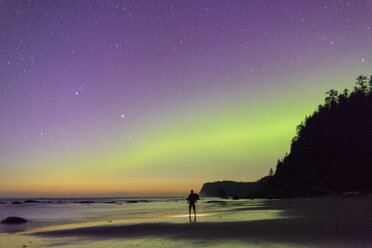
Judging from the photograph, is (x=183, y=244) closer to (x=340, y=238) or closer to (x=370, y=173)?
(x=340, y=238)

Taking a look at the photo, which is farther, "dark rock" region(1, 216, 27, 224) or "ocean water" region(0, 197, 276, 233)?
"dark rock" region(1, 216, 27, 224)

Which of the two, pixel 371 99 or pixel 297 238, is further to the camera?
pixel 371 99

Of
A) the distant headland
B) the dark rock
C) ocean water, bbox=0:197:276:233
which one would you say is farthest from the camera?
the distant headland

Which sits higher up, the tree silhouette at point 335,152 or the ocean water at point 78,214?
the tree silhouette at point 335,152

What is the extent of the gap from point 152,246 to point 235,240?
3.29m

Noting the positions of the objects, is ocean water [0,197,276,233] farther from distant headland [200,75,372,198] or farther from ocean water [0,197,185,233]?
distant headland [200,75,372,198]

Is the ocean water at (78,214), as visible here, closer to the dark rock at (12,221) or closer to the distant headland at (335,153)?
the dark rock at (12,221)

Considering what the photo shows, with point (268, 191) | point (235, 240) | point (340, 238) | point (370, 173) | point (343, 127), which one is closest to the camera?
point (340, 238)

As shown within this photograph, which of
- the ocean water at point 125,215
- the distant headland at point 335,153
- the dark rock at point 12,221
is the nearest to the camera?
the ocean water at point 125,215

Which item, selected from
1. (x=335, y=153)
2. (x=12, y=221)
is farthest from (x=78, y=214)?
(x=335, y=153)

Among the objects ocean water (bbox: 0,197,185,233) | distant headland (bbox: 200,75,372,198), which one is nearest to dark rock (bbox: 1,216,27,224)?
ocean water (bbox: 0,197,185,233)

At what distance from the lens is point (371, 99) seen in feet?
294

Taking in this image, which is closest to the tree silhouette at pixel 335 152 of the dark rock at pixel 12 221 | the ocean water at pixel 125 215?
the ocean water at pixel 125 215

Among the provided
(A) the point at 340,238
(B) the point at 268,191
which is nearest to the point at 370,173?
(B) the point at 268,191
